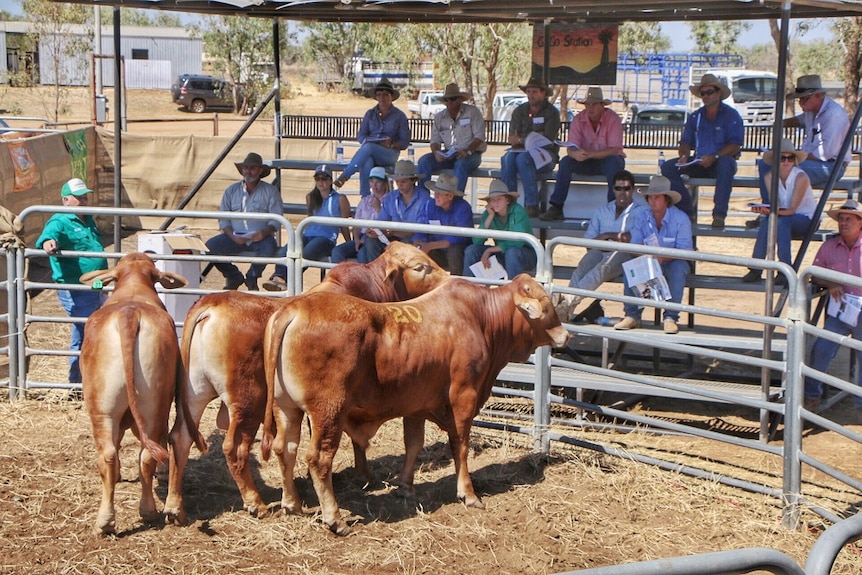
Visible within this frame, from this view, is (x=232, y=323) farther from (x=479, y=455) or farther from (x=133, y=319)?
(x=479, y=455)

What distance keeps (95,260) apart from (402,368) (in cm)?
381

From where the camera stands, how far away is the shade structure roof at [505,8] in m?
7.43

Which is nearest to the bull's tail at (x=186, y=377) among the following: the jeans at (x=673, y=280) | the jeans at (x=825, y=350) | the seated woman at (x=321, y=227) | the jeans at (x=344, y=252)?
the seated woman at (x=321, y=227)

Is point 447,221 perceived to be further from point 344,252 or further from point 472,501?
point 472,501

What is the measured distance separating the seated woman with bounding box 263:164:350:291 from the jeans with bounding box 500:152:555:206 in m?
1.61

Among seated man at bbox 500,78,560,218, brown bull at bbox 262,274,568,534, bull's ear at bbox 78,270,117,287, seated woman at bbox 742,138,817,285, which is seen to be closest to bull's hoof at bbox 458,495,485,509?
brown bull at bbox 262,274,568,534

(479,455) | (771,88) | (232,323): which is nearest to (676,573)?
(232,323)

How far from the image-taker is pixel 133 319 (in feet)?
18.2

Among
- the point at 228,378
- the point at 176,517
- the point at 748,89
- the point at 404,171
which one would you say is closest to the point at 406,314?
the point at 228,378

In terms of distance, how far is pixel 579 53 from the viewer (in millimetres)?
11281

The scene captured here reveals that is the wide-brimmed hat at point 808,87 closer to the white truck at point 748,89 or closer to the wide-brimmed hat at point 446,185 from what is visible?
the wide-brimmed hat at point 446,185

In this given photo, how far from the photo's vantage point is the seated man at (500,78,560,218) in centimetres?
1067

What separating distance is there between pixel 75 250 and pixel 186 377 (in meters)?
2.99

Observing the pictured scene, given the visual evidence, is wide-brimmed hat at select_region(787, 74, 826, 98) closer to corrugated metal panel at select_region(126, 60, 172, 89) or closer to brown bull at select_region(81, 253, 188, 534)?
brown bull at select_region(81, 253, 188, 534)
